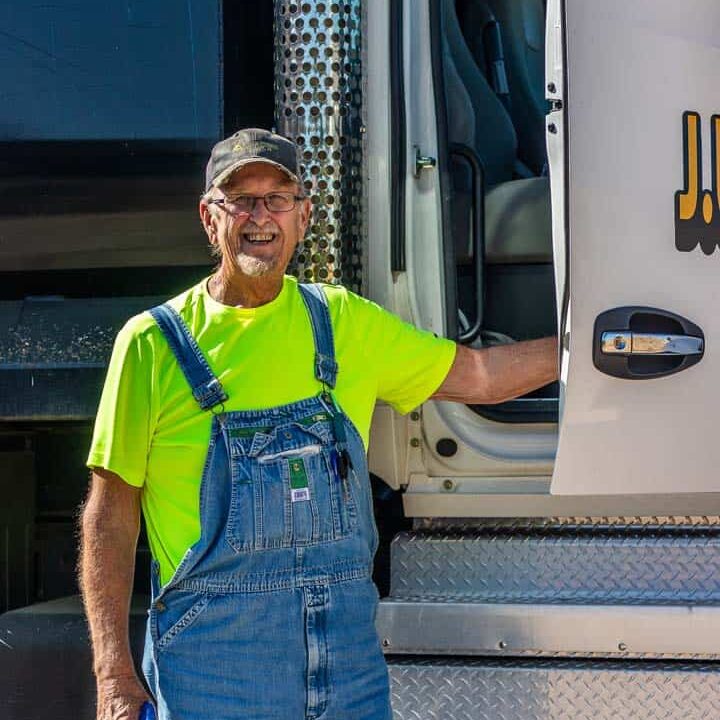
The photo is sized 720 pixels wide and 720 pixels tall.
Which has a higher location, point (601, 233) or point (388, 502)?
point (601, 233)

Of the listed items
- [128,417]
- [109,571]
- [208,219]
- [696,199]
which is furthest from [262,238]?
[696,199]

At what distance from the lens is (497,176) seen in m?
2.73

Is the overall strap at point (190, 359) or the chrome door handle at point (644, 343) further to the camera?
the chrome door handle at point (644, 343)

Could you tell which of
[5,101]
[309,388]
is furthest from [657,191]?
[5,101]

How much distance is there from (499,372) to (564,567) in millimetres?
407

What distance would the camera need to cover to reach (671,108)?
1932 mm

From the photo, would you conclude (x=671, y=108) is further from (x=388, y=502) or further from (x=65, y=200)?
(x=65, y=200)

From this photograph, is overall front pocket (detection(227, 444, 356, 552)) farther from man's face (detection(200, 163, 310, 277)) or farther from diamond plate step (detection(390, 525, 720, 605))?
diamond plate step (detection(390, 525, 720, 605))

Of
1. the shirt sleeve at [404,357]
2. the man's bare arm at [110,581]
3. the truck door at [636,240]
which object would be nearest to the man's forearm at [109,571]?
the man's bare arm at [110,581]

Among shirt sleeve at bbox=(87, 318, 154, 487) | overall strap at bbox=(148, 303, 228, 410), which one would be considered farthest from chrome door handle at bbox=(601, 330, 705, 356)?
shirt sleeve at bbox=(87, 318, 154, 487)

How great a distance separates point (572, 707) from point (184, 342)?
954 millimetres

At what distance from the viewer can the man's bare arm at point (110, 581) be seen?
1.83 metres

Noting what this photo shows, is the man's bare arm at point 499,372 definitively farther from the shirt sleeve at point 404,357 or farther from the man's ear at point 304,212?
the man's ear at point 304,212

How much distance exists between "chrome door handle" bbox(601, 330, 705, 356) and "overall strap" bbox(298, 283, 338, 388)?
0.44 metres
